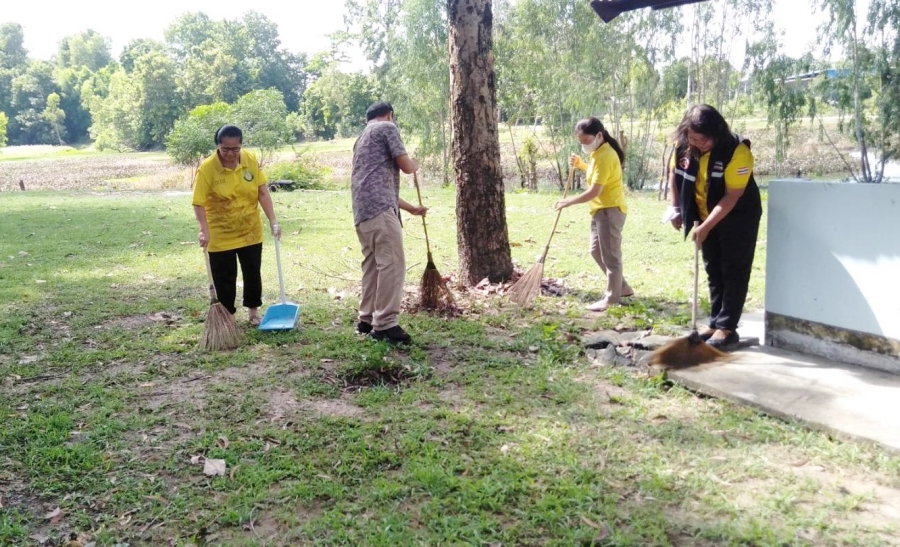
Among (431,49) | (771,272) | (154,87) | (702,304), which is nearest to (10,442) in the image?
(771,272)

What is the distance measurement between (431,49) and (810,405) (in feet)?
61.2

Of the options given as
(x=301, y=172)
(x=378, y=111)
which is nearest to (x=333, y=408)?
(x=378, y=111)

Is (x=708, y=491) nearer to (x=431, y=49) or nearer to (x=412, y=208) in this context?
(x=412, y=208)

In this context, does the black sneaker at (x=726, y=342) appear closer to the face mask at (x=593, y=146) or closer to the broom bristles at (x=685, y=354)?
the broom bristles at (x=685, y=354)

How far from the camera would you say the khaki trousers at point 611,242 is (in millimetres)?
6043

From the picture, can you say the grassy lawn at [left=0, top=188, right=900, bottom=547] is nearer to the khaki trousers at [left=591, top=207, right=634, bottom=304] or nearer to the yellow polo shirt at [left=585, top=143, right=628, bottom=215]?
the khaki trousers at [left=591, top=207, right=634, bottom=304]

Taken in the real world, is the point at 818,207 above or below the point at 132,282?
above

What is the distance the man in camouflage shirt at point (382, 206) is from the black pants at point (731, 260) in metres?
2.20

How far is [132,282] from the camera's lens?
7.94 meters

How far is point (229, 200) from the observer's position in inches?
217

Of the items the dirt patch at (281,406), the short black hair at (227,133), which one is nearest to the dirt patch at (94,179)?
the short black hair at (227,133)

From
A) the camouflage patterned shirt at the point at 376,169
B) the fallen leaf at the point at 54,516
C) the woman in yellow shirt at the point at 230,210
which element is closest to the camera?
the fallen leaf at the point at 54,516

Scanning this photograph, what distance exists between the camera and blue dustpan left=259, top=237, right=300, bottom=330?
5.72 metres

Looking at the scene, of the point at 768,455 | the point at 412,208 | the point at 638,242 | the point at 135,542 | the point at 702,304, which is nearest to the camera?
the point at 135,542
